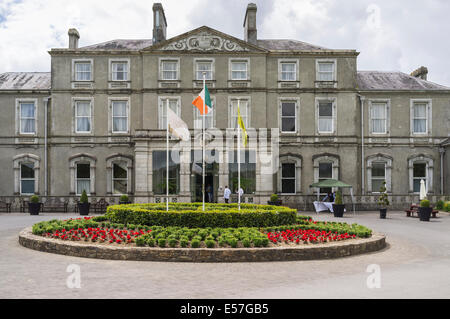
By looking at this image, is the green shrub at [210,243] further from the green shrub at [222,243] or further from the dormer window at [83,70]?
the dormer window at [83,70]

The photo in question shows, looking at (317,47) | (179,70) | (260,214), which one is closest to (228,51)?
(179,70)

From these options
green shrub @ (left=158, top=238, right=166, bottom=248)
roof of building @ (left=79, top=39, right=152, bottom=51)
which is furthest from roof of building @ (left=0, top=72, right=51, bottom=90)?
green shrub @ (left=158, top=238, right=166, bottom=248)

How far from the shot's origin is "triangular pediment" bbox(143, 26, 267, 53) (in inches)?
1251

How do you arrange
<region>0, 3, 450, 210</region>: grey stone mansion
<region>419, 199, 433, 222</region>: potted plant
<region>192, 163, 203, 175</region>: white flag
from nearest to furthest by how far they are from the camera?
<region>419, 199, 433, 222</region>: potted plant
<region>192, 163, 203, 175</region>: white flag
<region>0, 3, 450, 210</region>: grey stone mansion

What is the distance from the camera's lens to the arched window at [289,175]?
32.1m

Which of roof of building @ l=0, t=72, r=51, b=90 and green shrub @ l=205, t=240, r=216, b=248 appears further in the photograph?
roof of building @ l=0, t=72, r=51, b=90

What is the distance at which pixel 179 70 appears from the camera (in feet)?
105

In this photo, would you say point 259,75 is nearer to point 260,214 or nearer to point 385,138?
point 385,138

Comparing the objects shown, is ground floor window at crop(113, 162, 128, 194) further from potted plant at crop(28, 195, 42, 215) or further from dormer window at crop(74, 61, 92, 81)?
dormer window at crop(74, 61, 92, 81)

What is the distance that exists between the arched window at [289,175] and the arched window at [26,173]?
63.7ft

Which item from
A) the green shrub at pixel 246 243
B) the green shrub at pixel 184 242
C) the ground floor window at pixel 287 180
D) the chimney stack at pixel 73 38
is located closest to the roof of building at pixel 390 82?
the ground floor window at pixel 287 180

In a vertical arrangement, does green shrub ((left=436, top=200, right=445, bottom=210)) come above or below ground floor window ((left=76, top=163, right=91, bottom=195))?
below

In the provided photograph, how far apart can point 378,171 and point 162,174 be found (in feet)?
57.5

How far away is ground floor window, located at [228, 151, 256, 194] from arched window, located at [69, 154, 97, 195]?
35.8ft
